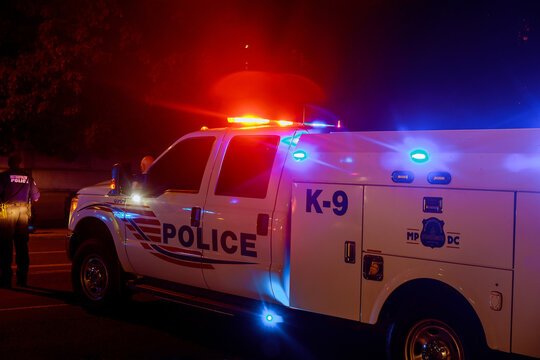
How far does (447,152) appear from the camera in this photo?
4605mm

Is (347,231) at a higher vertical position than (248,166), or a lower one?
lower

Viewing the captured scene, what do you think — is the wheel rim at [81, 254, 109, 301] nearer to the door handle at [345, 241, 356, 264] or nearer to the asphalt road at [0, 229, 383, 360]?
the asphalt road at [0, 229, 383, 360]

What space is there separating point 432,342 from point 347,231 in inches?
43.5

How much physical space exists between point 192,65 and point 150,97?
155cm

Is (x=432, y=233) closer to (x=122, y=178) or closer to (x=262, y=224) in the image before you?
(x=262, y=224)

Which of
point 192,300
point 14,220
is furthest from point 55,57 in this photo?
point 192,300

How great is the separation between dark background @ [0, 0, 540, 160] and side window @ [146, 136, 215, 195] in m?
10.5

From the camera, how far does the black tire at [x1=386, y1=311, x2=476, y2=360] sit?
14.7 ft

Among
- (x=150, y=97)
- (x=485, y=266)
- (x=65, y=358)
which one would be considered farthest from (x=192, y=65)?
(x=485, y=266)

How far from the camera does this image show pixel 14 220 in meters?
8.72

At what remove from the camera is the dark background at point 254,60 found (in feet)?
53.2

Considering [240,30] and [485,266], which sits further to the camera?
[240,30]

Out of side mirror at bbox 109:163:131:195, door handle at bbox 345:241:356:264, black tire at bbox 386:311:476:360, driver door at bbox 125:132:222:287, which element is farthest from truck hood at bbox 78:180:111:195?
black tire at bbox 386:311:476:360

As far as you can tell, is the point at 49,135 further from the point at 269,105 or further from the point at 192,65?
the point at 269,105
